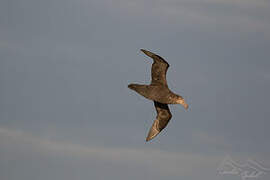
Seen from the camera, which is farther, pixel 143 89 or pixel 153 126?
pixel 153 126

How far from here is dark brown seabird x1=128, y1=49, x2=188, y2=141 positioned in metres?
47.4

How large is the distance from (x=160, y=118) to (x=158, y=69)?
4.62m

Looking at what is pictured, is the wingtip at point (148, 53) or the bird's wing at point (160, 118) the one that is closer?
the wingtip at point (148, 53)

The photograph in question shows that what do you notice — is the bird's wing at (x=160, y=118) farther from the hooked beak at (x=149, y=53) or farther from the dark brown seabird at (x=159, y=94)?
the hooked beak at (x=149, y=53)

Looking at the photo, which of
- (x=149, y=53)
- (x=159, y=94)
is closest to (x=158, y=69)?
(x=149, y=53)

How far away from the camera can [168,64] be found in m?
49.6

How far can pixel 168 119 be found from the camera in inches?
1996

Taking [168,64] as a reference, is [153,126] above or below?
below

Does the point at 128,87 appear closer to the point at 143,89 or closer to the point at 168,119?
the point at 143,89

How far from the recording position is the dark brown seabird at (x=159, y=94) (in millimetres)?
47375

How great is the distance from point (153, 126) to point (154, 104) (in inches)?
83.7

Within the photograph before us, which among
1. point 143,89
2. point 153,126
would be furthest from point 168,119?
point 143,89

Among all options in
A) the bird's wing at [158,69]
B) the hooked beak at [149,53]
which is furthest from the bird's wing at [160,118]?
the hooked beak at [149,53]

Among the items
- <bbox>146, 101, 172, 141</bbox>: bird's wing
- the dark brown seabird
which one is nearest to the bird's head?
the dark brown seabird
